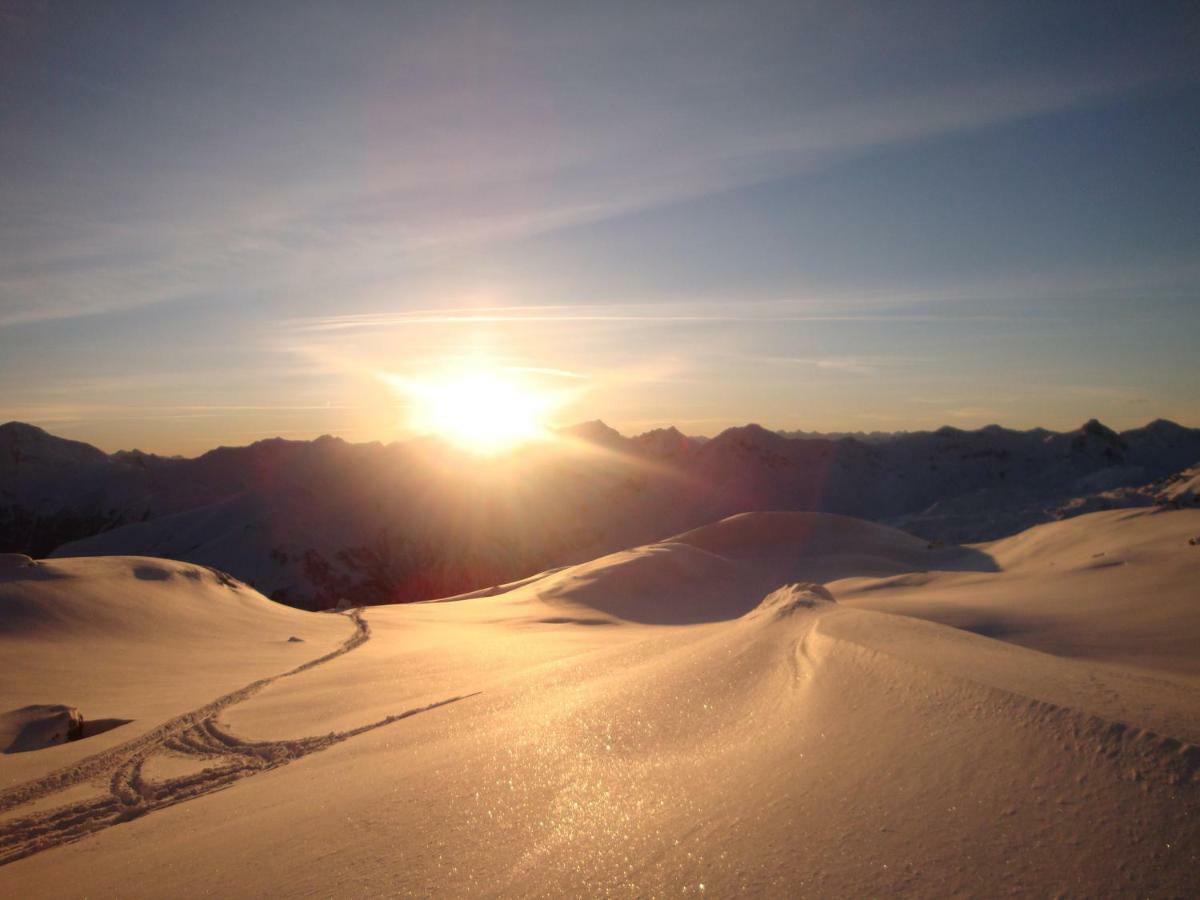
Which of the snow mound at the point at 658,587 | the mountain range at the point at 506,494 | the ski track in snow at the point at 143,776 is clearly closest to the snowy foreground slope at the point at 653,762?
the ski track in snow at the point at 143,776

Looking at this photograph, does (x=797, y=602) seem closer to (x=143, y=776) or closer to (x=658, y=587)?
(x=143, y=776)

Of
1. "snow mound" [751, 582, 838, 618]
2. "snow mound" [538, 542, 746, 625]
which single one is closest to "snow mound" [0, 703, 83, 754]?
"snow mound" [751, 582, 838, 618]

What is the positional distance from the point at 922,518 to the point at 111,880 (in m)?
54.8

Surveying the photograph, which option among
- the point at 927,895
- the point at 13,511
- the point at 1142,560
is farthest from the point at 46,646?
the point at 13,511

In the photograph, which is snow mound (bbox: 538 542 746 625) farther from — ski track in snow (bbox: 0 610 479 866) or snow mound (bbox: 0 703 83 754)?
snow mound (bbox: 0 703 83 754)

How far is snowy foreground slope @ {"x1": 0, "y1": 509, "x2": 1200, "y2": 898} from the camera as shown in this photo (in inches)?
84.1

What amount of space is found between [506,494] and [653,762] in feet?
179

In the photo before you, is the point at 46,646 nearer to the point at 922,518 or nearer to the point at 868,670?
the point at 868,670

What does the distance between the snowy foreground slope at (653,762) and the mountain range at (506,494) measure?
35.8m

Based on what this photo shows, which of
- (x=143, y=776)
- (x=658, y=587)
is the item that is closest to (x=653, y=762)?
(x=143, y=776)

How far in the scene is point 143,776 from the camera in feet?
15.4

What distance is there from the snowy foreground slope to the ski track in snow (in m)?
0.02

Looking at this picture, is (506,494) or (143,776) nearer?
(143,776)

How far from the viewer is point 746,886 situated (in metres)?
2.07
